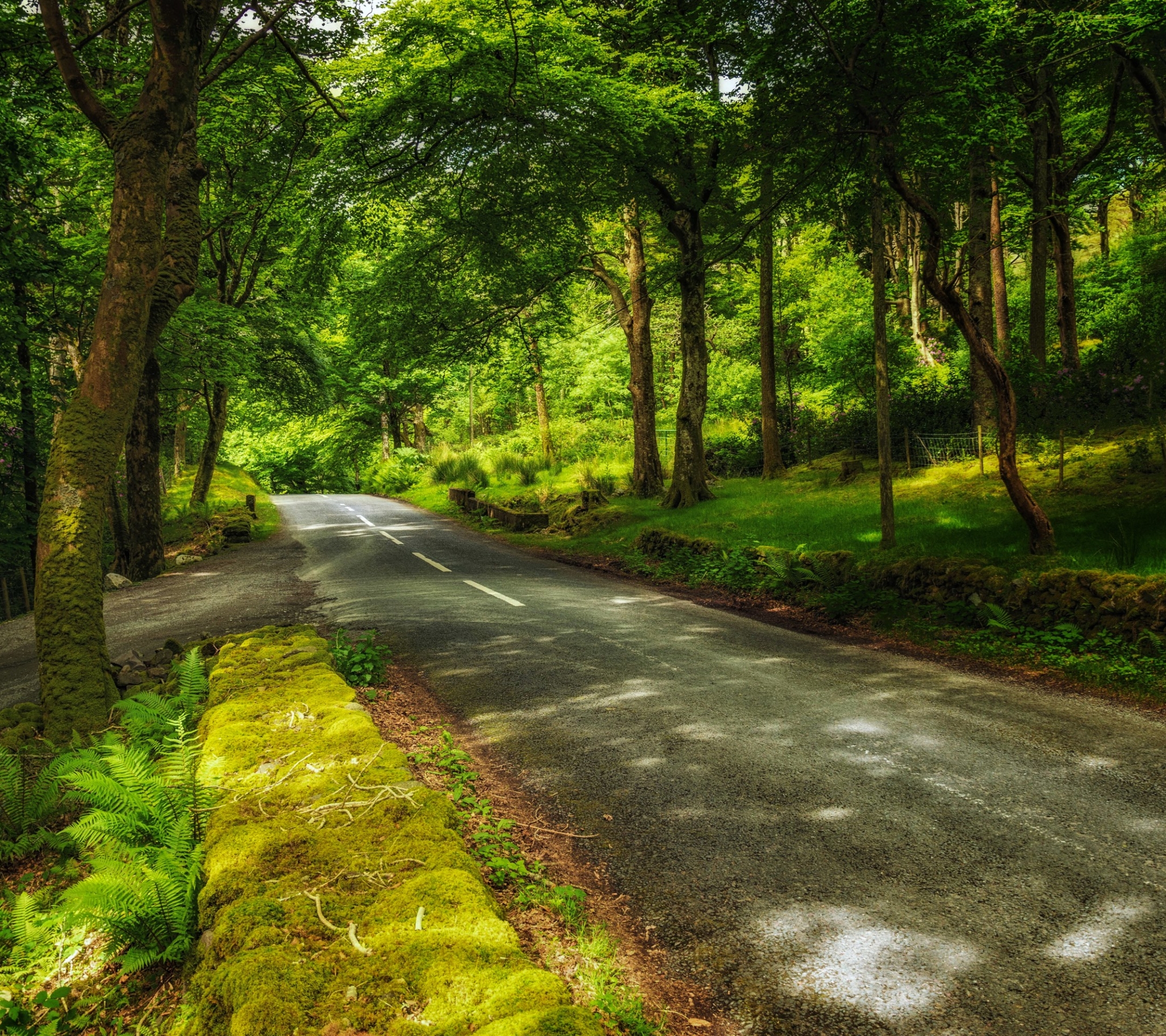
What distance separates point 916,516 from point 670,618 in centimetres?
567

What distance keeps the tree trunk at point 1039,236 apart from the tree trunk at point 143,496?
1985 cm

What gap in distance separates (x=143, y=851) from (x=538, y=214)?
1563cm

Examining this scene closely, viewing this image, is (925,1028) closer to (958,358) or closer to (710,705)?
(710,705)

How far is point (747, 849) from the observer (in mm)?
3693

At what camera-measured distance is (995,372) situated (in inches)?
361

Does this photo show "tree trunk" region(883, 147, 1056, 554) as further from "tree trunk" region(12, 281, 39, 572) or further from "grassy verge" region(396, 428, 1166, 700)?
"tree trunk" region(12, 281, 39, 572)

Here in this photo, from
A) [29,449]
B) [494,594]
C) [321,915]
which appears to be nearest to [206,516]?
[29,449]

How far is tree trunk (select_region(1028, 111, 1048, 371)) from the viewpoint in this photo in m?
16.8

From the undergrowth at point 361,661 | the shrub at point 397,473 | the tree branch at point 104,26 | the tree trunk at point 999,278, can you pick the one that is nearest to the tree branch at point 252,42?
the tree branch at point 104,26

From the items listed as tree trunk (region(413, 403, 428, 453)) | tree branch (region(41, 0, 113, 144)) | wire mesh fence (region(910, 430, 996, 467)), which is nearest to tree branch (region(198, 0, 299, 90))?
tree branch (region(41, 0, 113, 144))

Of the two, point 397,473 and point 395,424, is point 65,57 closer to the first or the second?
point 397,473

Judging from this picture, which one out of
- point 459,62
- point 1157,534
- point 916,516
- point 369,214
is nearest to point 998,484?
point 916,516

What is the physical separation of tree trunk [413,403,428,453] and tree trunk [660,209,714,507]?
2944cm

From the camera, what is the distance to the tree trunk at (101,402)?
552cm
